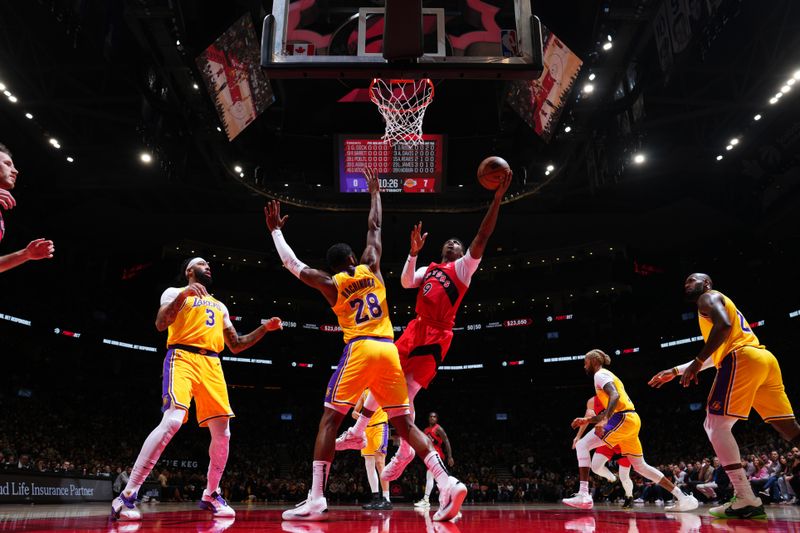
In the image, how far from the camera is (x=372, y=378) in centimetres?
448

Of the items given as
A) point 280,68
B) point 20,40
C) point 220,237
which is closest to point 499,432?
point 220,237

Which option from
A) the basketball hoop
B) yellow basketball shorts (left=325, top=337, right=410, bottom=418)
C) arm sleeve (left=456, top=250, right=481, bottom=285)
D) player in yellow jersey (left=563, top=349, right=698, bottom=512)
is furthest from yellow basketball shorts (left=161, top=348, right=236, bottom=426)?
the basketball hoop

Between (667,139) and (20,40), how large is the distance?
55.1ft

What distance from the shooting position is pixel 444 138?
1383 centimetres

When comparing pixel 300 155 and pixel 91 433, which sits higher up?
pixel 300 155

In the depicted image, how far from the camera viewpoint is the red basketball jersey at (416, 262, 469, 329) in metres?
5.66

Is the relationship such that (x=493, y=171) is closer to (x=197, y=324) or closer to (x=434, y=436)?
(x=197, y=324)

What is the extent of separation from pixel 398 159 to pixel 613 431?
8398 millimetres

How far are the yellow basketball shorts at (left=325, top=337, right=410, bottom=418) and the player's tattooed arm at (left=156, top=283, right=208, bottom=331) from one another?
1363 mm

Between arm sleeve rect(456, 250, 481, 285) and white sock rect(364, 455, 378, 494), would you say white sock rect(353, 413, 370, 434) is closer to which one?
arm sleeve rect(456, 250, 481, 285)

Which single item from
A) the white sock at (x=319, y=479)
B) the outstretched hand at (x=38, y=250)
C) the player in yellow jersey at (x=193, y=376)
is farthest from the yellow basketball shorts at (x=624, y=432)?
the outstretched hand at (x=38, y=250)

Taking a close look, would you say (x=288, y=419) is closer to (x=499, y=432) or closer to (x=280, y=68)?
(x=499, y=432)

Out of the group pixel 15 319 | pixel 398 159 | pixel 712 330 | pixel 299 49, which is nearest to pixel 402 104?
pixel 299 49

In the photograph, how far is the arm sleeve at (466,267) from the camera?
538 centimetres
